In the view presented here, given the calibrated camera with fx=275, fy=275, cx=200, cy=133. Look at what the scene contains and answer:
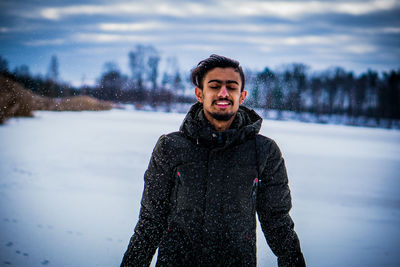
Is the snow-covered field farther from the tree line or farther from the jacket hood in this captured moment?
the tree line

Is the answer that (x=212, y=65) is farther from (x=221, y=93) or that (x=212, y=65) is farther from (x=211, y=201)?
(x=211, y=201)

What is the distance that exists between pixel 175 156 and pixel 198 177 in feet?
0.48

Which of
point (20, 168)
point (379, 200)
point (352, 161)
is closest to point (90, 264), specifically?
point (20, 168)

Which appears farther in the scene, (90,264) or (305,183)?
(305,183)

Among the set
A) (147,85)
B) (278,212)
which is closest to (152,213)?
(278,212)

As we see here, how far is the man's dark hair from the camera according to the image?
4.47 feet

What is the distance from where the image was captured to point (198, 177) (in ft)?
4.16

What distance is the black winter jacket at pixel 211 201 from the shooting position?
1.25 metres

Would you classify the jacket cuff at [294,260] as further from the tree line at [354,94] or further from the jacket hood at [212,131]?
the tree line at [354,94]

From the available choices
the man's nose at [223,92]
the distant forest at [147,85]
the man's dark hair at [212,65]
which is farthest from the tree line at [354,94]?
the man's nose at [223,92]

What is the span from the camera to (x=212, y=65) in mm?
1369

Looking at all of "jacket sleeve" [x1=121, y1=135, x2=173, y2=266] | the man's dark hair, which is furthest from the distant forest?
"jacket sleeve" [x1=121, y1=135, x2=173, y2=266]

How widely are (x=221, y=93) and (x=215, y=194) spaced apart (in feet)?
1.55

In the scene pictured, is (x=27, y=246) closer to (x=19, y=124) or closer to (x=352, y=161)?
(x=352, y=161)
